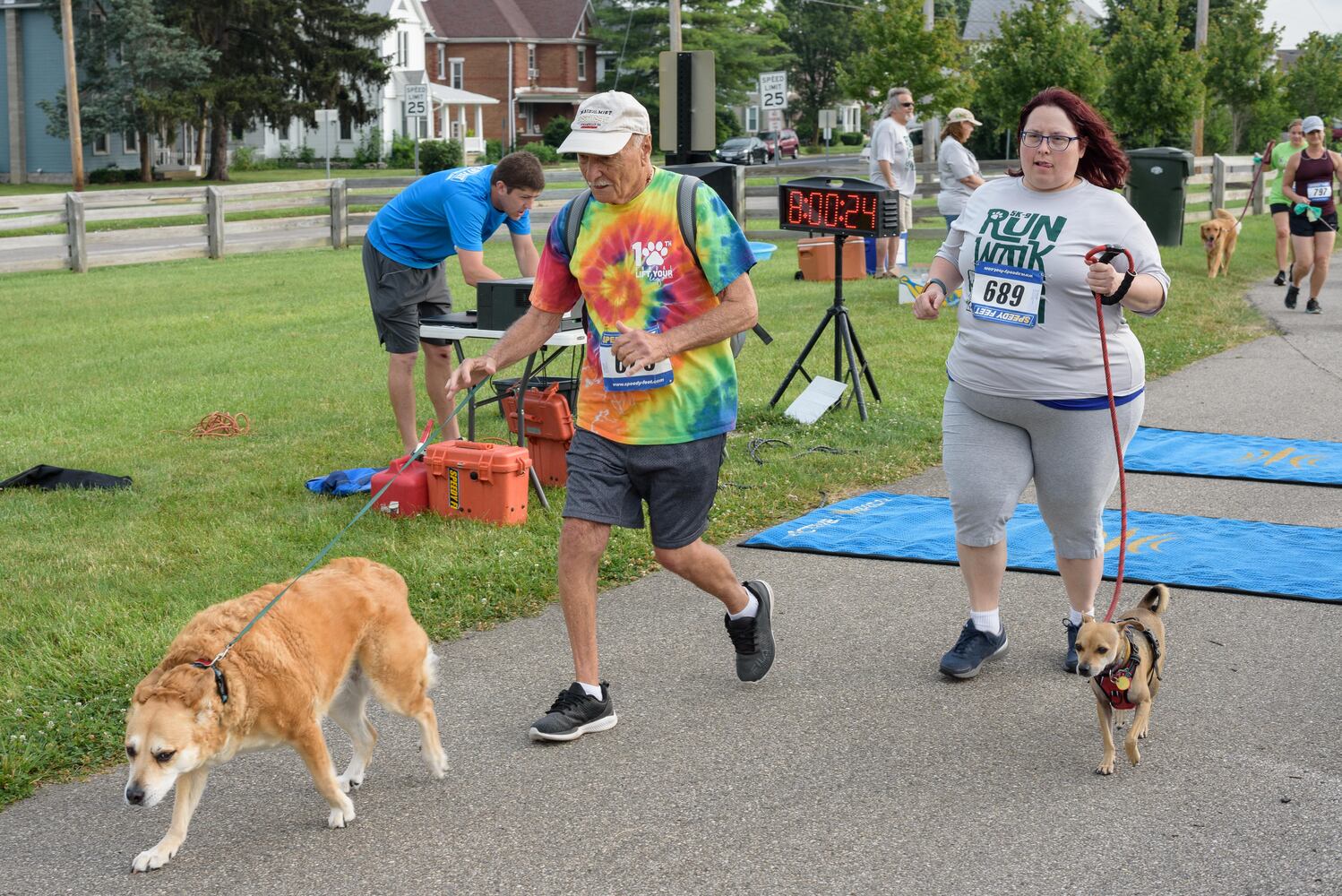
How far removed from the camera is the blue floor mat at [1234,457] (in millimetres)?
8781

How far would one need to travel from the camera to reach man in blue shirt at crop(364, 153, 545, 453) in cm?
774

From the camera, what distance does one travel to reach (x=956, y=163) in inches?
621

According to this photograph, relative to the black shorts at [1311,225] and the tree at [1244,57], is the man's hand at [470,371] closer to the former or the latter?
the black shorts at [1311,225]

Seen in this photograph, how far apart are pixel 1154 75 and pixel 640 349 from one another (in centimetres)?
2883

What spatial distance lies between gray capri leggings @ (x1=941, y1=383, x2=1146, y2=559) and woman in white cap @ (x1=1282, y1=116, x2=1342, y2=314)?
12094 mm

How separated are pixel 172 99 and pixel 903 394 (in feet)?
147

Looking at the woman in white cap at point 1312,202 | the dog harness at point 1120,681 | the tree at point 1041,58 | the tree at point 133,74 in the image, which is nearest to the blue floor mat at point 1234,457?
the dog harness at point 1120,681

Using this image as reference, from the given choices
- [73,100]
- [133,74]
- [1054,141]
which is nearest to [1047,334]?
[1054,141]

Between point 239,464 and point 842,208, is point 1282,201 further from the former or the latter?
point 239,464

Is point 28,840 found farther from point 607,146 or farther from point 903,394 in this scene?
point 903,394

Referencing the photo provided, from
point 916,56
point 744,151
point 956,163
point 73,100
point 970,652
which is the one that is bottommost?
point 970,652

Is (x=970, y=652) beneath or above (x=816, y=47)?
beneath

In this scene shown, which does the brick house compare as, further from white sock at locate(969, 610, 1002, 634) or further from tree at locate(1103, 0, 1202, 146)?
white sock at locate(969, 610, 1002, 634)

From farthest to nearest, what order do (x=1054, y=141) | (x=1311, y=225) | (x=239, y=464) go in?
(x=1311, y=225) < (x=239, y=464) < (x=1054, y=141)
